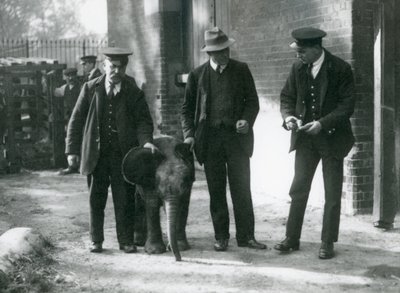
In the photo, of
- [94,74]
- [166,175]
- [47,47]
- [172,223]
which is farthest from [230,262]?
[47,47]

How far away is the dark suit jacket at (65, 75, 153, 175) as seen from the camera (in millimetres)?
5898

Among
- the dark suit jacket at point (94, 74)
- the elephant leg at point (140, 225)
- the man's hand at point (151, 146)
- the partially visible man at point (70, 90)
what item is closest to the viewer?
the man's hand at point (151, 146)

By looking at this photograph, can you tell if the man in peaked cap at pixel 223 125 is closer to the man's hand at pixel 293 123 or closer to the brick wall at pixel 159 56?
the man's hand at pixel 293 123

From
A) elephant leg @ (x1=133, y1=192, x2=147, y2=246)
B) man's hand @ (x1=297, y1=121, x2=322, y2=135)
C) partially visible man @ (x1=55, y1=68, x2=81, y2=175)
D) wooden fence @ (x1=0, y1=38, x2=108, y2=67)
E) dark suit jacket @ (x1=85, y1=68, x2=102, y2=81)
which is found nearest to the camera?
man's hand @ (x1=297, y1=121, x2=322, y2=135)

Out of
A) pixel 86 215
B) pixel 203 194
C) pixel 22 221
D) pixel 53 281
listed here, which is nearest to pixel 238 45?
pixel 203 194

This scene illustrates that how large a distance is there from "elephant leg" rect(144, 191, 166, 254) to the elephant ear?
0.21m

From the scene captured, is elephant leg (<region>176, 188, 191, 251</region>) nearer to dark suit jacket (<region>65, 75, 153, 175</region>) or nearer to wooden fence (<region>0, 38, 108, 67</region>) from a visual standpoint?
dark suit jacket (<region>65, 75, 153, 175</region>)

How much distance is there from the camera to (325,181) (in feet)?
18.7

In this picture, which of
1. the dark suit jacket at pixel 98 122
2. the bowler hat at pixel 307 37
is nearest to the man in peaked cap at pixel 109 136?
the dark suit jacket at pixel 98 122

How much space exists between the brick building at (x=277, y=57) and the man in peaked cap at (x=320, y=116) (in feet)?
4.42

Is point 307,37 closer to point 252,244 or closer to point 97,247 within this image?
point 252,244

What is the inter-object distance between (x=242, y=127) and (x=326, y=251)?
1.34 m

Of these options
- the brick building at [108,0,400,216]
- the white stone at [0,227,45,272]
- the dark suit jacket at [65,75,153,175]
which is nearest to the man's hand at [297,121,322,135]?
the dark suit jacket at [65,75,153,175]

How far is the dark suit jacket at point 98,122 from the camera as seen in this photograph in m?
5.90
